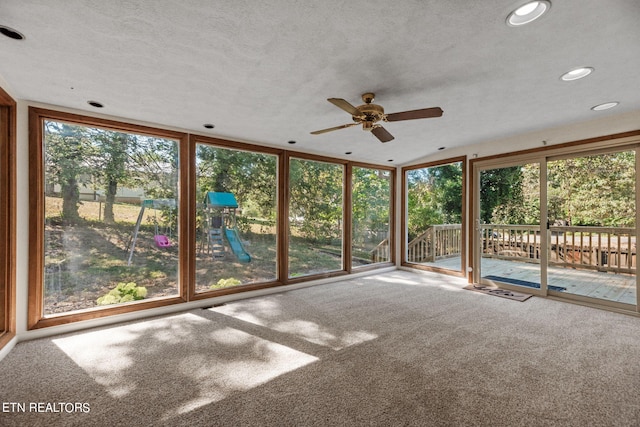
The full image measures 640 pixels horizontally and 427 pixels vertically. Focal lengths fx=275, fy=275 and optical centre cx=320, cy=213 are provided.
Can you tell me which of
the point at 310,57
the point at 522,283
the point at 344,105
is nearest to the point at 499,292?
the point at 522,283

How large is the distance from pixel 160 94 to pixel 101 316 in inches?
102

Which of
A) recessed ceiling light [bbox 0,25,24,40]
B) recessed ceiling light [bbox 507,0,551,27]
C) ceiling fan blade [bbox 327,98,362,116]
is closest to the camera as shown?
recessed ceiling light [bbox 507,0,551,27]

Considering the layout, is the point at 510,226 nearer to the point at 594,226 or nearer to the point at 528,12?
the point at 594,226

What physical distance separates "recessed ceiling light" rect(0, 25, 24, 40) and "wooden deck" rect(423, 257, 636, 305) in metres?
6.23

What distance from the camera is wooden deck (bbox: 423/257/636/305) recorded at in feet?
13.2

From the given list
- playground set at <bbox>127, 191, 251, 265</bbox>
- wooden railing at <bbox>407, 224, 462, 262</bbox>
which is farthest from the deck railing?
playground set at <bbox>127, 191, 251, 265</bbox>

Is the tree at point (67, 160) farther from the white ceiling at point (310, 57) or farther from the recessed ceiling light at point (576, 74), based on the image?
the recessed ceiling light at point (576, 74)

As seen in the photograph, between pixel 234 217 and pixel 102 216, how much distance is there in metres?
1.59

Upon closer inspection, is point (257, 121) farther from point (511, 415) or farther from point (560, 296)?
point (560, 296)

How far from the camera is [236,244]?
425 centimetres

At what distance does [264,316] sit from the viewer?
342 cm

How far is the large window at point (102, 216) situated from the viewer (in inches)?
118

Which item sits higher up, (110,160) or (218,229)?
(110,160)

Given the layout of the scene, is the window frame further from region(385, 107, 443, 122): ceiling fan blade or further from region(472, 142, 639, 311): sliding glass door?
region(472, 142, 639, 311): sliding glass door
